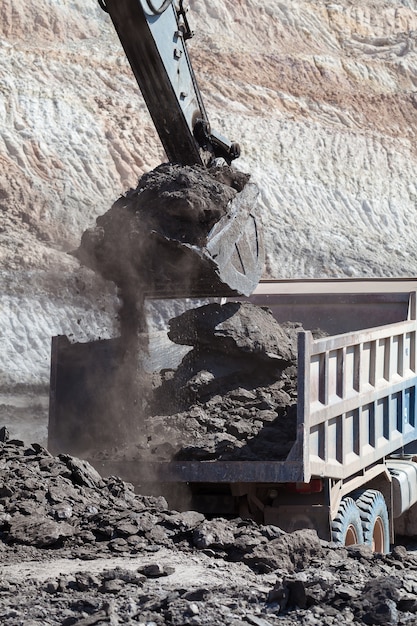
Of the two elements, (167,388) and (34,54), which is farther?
(34,54)

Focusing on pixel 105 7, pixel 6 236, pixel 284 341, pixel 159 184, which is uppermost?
pixel 6 236

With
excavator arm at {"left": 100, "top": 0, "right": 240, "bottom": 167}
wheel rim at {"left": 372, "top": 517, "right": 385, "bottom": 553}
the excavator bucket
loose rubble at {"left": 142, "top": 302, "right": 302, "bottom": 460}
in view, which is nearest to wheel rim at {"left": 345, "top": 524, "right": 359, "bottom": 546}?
wheel rim at {"left": 372, "top": 517, "right": 385, "bottom": 553}

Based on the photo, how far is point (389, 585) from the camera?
525cm

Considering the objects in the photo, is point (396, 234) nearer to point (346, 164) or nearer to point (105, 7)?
point (346, 164)

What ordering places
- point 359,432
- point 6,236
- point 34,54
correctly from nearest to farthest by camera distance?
point 359,432 → point 6,236 → point 34,54

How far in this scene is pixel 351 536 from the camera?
760 cm

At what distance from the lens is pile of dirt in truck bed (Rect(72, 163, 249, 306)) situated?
8273 mm

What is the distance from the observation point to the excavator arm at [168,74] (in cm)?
810

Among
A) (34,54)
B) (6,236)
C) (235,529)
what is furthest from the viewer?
(34,54)

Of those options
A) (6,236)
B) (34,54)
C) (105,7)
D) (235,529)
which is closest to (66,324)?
(6,236)

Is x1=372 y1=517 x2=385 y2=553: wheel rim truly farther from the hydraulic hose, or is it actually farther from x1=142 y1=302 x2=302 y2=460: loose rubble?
the hydraulic hose

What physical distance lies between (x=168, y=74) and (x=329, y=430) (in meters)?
3.07

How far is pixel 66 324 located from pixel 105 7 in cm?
1036

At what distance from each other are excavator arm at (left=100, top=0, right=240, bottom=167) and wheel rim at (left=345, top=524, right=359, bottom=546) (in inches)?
133
